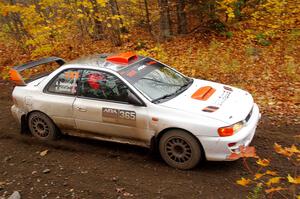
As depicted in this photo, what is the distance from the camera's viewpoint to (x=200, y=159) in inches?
212

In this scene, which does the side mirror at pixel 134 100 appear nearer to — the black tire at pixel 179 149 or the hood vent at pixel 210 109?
the black tire at pixel 179 149

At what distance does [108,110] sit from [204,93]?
1702mm

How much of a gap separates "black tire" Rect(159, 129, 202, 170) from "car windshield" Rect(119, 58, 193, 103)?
662 mm

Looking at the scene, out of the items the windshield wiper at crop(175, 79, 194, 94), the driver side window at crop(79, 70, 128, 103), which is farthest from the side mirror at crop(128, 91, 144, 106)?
the windshield wiper at crop(175, 79, 194, 94)

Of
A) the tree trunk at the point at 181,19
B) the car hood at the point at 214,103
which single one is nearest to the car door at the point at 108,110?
the car hood at the point at 214,103

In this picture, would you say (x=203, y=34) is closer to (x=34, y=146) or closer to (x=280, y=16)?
(x=280, y=16)

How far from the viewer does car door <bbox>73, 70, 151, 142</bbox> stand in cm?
570

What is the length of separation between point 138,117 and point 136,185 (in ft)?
3.61

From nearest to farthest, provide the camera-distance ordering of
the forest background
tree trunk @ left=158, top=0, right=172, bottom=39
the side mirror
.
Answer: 1. the side mirror
2. the forest background
3. tree trunk @ left=158, top=0, right=172, bottom=39

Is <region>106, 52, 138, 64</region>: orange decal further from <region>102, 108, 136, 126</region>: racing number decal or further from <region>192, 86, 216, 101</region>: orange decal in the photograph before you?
<region>192, 86, 216, 101</region>: orange decal

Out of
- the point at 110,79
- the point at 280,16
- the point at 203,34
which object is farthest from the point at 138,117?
the point at 280,16

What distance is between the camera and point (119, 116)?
5793mm

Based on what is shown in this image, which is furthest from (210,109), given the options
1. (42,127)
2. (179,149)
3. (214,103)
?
(42,127)

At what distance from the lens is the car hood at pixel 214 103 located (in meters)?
5.30
